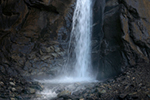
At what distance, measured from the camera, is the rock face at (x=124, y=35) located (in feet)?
23.7

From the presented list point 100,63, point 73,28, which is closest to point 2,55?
point 73,28

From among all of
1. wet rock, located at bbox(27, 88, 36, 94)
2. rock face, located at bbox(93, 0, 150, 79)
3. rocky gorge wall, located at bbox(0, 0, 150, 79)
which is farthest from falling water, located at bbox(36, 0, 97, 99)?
wet rock, located at bbox(27, 88, 36, 94)

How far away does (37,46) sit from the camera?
343 inches

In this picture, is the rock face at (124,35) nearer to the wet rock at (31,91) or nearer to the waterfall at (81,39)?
the waterfall at (81,39)

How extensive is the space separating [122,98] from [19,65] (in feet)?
19.4

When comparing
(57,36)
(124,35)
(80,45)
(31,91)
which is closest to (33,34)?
(57,36)

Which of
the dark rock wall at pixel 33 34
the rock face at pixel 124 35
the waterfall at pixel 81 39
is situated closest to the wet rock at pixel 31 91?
the dark rock wall at pixel 33 34

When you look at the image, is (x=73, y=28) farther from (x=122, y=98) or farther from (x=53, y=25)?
(x=122, y=98)

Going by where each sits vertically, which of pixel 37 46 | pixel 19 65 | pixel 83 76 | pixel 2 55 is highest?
pixel 37 46

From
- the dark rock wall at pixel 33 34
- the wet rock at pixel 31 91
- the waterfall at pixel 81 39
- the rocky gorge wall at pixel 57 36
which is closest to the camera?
the wet rock at pixel 31 91

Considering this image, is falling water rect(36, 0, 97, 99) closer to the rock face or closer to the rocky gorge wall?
the rocky gorge wall

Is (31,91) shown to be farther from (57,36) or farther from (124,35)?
(124,35)

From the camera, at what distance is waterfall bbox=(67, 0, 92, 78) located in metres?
9.87

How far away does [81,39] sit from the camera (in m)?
10.2
